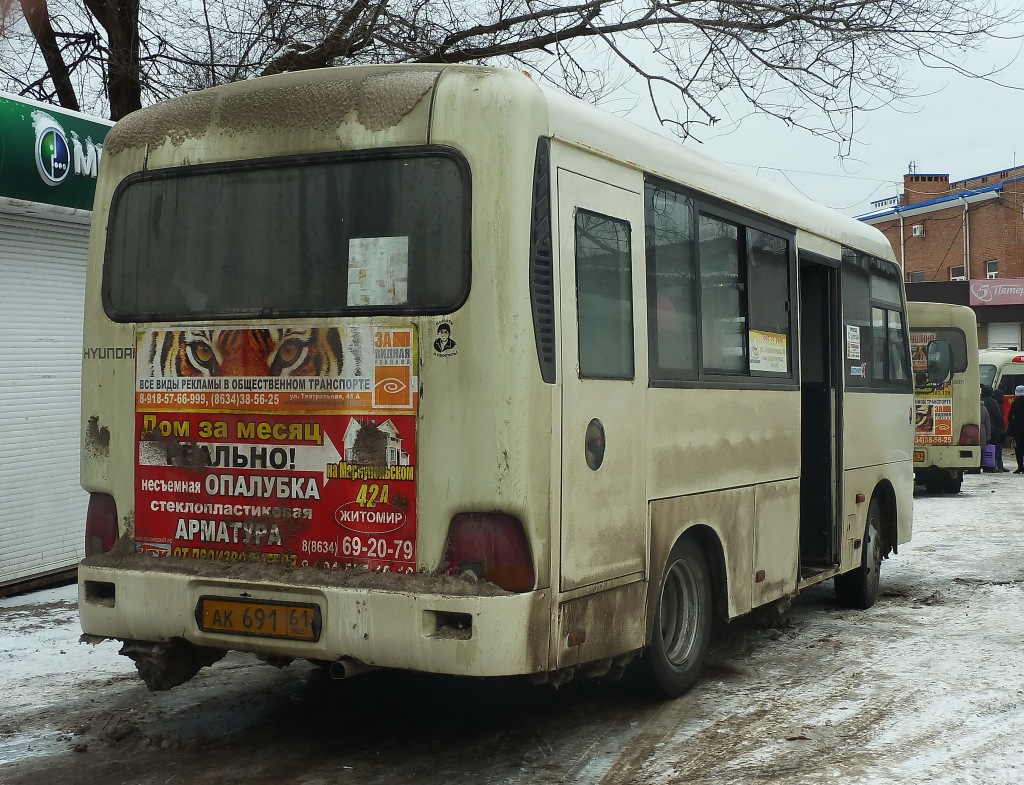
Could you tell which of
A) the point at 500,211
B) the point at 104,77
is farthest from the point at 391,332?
the point at 104,77

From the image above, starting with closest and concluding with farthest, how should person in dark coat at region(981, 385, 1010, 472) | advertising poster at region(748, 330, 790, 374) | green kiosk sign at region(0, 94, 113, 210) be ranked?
advertising poster at region(748, 330, 790, 374) < green kiosk sign at region(0, 94, 113, 210) < person in dark coat at region(981, 385, 1010, 472)

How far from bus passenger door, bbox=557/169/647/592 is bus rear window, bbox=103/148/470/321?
20.7 inches

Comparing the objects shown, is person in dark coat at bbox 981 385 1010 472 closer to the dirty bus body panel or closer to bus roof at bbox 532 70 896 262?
bus roof at bbox 532 70 896 262

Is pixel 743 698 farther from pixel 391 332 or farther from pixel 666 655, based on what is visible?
pixel 391 332

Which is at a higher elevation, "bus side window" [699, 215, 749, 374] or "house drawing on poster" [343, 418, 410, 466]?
"bus side window" [699, 215, 749, 374]

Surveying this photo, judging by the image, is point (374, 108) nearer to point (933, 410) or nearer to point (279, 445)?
point (279, 445)

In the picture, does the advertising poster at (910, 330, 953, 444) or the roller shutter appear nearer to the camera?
the roller shutter

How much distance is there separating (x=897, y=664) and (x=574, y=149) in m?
3.93

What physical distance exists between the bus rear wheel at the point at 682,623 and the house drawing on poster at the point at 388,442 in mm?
1709

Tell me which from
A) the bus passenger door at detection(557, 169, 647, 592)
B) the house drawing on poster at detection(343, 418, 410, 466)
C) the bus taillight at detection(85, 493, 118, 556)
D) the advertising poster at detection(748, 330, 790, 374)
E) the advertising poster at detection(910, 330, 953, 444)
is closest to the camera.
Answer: the house drawing on poster at detection(343, 418, 410, 466)

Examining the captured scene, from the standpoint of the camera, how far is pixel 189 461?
212 inches

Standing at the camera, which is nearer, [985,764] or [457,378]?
[457,378]

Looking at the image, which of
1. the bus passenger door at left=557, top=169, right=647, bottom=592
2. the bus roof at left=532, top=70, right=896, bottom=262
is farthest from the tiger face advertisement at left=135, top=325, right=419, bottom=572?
the bus roof at left=532, top=70, right=896, bottom=262

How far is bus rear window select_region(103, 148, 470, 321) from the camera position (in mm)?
4992
